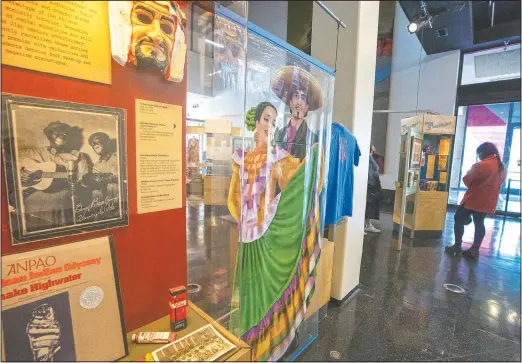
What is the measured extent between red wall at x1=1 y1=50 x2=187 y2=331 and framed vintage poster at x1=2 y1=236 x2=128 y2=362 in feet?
0.17

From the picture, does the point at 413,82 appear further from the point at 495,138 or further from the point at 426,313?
the point at 426,313

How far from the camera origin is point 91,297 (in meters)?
0.76

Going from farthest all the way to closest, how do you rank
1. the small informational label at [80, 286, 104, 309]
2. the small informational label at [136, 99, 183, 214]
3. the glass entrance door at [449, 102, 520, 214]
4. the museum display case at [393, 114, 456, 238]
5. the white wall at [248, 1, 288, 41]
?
the glass entrance door at [449, 102, 520, 214]
the museum display case at [393, 114, 456, 238]
the white wall at [248, 1, 288, 41]
the small informational label at [136, 99, 183, 214]
the small informational label at [80, 286, 104, 309]

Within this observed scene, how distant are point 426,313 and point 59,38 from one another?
303 cm

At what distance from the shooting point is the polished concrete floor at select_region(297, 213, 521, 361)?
1.81 metres

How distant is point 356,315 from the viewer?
2.20m

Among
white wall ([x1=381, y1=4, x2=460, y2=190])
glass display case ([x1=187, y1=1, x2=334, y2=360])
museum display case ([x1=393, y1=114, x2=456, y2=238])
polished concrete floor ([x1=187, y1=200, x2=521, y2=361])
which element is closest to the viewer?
glass display case ([x1=187, y1=1, x2=334, y2=360])

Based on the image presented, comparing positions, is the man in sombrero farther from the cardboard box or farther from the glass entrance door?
the glass entrance door

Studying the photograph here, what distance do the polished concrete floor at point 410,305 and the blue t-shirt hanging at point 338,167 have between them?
0.93m

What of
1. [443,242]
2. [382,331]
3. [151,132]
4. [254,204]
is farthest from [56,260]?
[443,242]

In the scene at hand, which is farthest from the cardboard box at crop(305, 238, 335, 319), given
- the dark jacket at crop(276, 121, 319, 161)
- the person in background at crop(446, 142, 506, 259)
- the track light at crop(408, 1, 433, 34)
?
the track light at crop(408, 1, 433, 34)

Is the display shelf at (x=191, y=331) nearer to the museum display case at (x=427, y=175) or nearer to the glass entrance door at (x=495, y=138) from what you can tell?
the museum display case at (x=427, y=175)

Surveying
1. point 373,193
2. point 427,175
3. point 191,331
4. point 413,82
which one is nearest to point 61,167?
point 191,331

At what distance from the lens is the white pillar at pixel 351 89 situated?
6.74 ft
